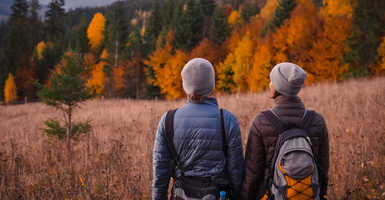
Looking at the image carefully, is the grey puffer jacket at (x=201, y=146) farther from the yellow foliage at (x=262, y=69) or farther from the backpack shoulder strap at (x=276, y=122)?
the yellow foliage at (x=262, y=69)

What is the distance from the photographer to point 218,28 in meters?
29.2

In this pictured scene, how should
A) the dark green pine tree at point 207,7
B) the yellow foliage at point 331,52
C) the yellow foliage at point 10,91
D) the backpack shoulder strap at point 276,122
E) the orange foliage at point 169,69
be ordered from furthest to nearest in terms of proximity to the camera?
the yellow foliage at point 10,91 → the dark green pine tree at point 207,7 → the orange foliage at point 169,69 → the yellow foliage at point 331,52 → the backpack shoulder strap at point 276,122

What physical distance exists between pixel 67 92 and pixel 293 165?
5740 millimetres

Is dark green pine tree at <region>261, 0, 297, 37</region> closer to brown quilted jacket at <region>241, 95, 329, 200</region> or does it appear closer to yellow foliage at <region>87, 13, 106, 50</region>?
brown quilted jacket at <region>241, 95, 329, 200</region>

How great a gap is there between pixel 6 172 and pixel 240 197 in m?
4.45

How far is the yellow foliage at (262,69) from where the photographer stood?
70.4 feet

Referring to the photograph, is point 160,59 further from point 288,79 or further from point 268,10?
point 268,10

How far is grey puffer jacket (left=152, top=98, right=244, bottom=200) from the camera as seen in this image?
186 cm

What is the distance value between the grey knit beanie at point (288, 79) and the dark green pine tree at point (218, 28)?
2814cm

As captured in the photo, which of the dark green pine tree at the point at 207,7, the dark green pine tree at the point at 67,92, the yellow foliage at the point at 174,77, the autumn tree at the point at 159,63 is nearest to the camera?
the dark green pine tree at the point at 67,92

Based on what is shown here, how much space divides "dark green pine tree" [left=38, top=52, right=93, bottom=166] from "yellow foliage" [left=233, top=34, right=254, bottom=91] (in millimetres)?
19680

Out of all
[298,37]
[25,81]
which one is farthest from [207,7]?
[25,81]

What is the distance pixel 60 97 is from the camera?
19.1 ft

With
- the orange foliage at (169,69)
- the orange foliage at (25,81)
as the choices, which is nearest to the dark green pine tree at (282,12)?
the orange foliage at (169,69)
